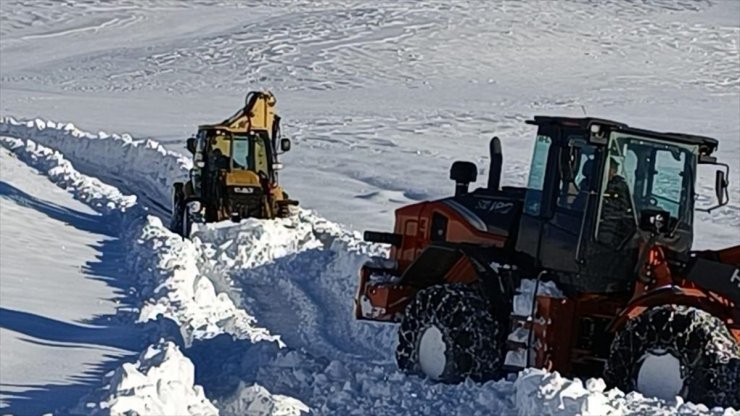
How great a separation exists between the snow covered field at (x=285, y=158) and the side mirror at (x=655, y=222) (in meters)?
1.41

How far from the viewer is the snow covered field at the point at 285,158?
9016mm

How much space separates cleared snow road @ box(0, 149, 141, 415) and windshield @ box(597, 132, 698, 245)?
3.50m

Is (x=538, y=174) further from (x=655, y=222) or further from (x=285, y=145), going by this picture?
(x=285, y=145)

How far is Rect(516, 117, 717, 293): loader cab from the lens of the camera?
360 inches

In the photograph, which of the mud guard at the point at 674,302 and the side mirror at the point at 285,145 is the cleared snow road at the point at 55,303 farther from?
the mud guard at the point at 674,302

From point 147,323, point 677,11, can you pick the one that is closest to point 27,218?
point 147,323

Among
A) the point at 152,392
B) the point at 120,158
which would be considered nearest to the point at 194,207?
the point at 152,392

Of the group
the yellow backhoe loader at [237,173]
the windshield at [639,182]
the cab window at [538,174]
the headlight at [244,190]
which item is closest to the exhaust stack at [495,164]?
the cab window at [538,174]

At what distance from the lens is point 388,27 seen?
6241 cm

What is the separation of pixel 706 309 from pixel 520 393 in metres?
1.36

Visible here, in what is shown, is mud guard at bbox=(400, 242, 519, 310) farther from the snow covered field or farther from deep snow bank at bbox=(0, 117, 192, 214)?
deep snow bank at bbox=(0, 117, 192, 214)

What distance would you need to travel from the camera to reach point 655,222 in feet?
29.9

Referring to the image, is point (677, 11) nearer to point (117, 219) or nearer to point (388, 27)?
point (388, 27)

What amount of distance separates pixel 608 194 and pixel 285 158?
2271 centimetres
